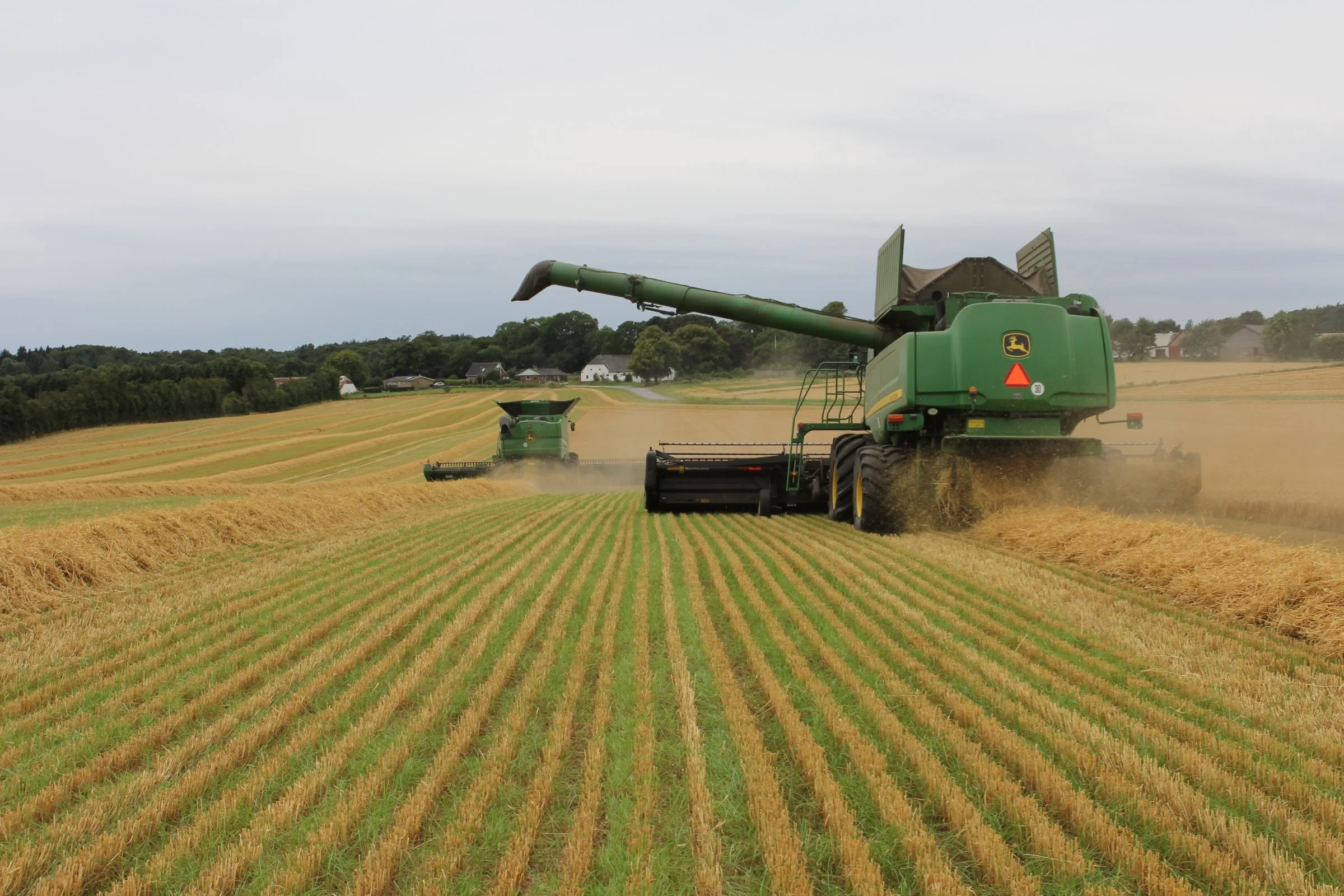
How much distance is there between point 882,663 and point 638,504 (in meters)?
12.2

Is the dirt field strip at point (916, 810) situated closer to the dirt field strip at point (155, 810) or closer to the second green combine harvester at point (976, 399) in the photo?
the dirt field strip at point (155, 810)

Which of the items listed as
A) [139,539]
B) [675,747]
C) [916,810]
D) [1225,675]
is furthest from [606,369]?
[916,810]

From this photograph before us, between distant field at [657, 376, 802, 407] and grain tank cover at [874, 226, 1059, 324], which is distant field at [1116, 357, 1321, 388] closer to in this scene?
distant field at [657, 376, 802, 407]

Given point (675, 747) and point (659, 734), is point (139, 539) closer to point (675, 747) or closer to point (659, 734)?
point (659, 734)

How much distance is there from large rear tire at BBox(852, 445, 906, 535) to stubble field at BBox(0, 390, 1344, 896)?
1.91 metres

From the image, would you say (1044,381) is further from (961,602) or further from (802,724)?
(802,724)

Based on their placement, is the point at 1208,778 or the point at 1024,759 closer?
the point at 1208,778

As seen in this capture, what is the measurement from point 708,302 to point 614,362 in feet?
319

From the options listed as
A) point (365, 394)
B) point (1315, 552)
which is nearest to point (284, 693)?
point (1315, 552)

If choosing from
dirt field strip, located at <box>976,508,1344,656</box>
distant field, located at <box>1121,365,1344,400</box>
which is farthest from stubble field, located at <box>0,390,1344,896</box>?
distant field, located at <box>1121,365,1344,400</box>

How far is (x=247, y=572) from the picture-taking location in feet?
29.1

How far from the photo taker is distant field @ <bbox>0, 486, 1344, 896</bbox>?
307 cm

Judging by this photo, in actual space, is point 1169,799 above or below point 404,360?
below

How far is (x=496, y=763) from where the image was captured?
3.92 m
